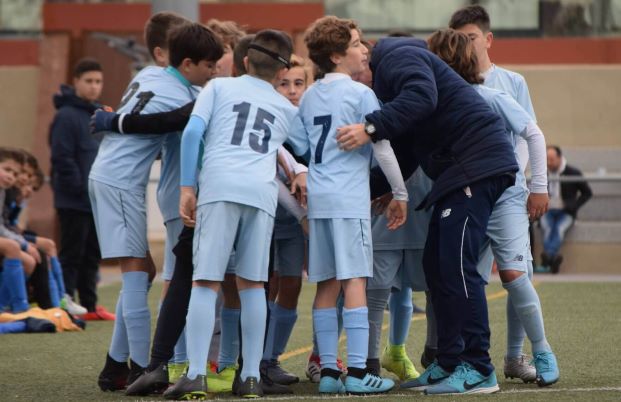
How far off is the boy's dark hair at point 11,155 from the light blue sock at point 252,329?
15.5 feet

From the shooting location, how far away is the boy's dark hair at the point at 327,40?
6.40m

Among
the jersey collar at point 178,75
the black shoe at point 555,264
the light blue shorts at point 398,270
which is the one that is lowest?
the black shoe at point 555,264

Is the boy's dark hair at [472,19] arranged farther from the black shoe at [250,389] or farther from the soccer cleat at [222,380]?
the black shoe at [250,389]

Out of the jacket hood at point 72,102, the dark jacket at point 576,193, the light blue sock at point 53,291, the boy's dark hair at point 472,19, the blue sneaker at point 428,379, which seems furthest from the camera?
the dark jacket at point 576,193

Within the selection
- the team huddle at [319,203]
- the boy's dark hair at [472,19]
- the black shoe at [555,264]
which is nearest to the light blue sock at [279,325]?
the team huddle at [319,203]

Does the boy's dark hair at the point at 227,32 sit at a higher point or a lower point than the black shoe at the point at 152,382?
higher

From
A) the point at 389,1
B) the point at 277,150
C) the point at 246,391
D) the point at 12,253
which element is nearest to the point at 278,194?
the point at 277,150

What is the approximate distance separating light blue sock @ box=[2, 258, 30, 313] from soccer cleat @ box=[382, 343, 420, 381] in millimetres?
3850

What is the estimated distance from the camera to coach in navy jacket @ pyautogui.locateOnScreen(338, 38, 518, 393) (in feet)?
20.4

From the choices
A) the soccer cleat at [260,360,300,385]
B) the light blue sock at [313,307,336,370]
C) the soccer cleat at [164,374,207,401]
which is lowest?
the soccer cleat at [260,360,300,385]

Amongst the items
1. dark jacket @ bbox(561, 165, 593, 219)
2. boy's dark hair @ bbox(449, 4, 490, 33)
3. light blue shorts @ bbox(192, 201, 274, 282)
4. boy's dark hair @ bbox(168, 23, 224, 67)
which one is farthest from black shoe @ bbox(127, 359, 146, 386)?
dark jacket @ bbox(561, 165, 593, 219)

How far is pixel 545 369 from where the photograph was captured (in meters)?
6.54

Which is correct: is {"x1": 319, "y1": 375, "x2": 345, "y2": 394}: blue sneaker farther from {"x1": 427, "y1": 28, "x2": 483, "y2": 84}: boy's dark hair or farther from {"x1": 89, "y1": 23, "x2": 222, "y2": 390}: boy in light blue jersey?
{"x1": 427, "y1": 28, "x2": 483, "y2": 84}: boy's dark hair

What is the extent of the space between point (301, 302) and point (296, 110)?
18.6ft
